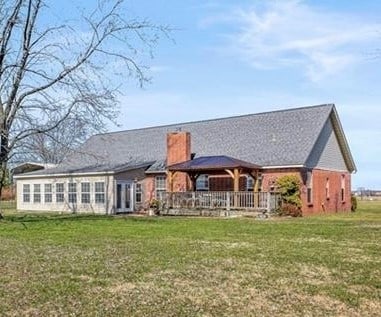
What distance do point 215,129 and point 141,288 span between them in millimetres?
28606

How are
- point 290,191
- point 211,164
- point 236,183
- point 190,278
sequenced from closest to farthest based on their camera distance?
point 190,278 → point 236,183 → point 290,191 → point 211,164

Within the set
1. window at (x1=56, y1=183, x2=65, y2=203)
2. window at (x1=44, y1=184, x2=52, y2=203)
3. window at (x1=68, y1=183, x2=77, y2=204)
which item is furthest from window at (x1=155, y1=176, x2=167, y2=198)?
window at (x1=44, y1=184, x2=52, y2=203)

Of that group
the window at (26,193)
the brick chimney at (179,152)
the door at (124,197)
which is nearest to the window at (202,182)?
the brick chimney at (179,152)

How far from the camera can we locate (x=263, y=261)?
10.6 metres

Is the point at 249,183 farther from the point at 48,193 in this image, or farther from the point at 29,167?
the point at 29,167

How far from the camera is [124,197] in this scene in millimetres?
34469

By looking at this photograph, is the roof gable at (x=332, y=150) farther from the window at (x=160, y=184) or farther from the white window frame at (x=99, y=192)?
the white window frame at (x=99, y=192)

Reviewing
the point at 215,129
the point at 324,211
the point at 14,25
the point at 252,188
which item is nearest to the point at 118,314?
the point at 14,25

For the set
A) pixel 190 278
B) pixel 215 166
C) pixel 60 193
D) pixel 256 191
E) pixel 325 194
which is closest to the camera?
pixel 190 278

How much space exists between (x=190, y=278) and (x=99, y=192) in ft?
87.6

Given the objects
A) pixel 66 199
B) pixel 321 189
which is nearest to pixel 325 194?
pixel 321 189

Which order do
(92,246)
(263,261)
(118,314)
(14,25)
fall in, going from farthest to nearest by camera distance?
(14,25)
(92,246)
(263,261)
(118,314)

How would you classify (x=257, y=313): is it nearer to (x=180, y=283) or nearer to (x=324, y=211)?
(x=180, y=283)

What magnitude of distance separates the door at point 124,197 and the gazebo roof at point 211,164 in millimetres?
4076
